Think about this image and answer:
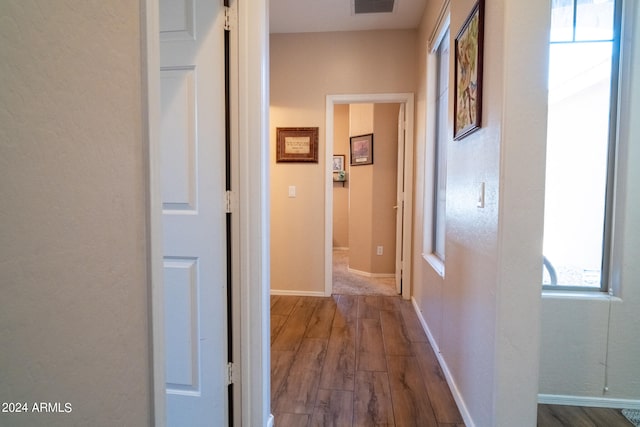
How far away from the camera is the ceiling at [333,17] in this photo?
2.79m

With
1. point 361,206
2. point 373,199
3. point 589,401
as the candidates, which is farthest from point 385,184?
point 589,401

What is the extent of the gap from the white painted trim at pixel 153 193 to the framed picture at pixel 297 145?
269cm

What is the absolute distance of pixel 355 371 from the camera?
193cm

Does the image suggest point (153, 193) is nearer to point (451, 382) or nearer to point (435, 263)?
point (451, 382)

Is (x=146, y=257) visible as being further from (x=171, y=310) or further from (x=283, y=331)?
(x=283, y=331)

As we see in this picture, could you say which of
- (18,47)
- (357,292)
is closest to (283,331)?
(357,292)

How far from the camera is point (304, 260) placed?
11.1 ft

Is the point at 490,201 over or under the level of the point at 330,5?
under

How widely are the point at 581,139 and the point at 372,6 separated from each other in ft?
7.06

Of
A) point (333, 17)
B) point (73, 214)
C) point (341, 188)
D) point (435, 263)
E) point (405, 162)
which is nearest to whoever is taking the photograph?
point (73, 214)

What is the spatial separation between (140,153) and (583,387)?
2307 millimetres

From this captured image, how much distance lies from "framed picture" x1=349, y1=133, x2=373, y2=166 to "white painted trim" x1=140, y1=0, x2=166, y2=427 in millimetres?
3745

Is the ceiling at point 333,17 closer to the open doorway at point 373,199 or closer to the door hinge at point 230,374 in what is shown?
the open doorway at point 373,199

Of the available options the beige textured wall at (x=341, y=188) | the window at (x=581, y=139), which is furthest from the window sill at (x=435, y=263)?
the beige textured wall at (x=341, y=188)
